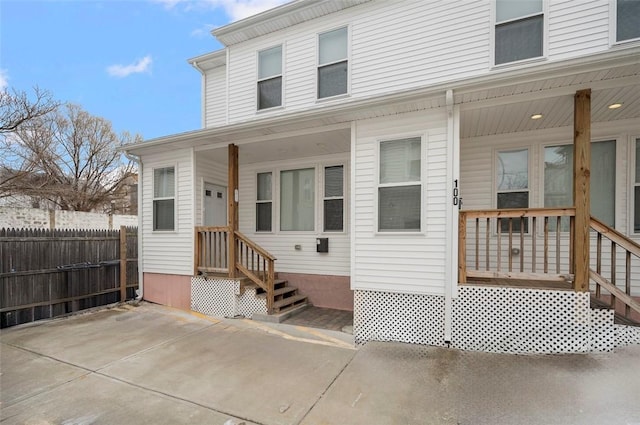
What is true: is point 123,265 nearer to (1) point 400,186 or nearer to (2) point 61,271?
(2) point 61,271

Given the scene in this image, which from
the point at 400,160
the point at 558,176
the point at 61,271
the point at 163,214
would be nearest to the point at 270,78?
the point at 163,214

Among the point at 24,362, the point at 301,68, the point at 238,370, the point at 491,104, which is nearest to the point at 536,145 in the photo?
the point at 491,104

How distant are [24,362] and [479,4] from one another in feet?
Result: 28.6

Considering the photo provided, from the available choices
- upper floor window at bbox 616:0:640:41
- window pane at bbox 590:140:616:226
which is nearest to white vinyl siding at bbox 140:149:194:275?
window pane at bbox 590:140:616:226

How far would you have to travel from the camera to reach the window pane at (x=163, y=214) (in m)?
6.39

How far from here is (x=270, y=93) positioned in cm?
690

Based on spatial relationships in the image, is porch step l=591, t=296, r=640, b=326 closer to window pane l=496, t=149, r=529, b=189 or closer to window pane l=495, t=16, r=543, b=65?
window pane l=496, t=149, r=529, b=189

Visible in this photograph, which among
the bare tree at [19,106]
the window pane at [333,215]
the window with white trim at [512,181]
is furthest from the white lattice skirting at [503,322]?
the bare tree at [19,106]

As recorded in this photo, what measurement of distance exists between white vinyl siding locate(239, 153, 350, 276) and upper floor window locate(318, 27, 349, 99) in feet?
4.82

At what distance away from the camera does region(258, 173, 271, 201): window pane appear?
6.84 metres

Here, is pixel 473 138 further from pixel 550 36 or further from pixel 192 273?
pixel 192 273

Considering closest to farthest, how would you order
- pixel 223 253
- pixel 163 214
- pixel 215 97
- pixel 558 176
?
1. pixel 558 176
2. pixel 223 253
3. pixel 163 214
4. pixel 215 97

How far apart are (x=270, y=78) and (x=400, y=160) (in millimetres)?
4155

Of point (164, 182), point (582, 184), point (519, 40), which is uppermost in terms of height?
point (519, 40)
